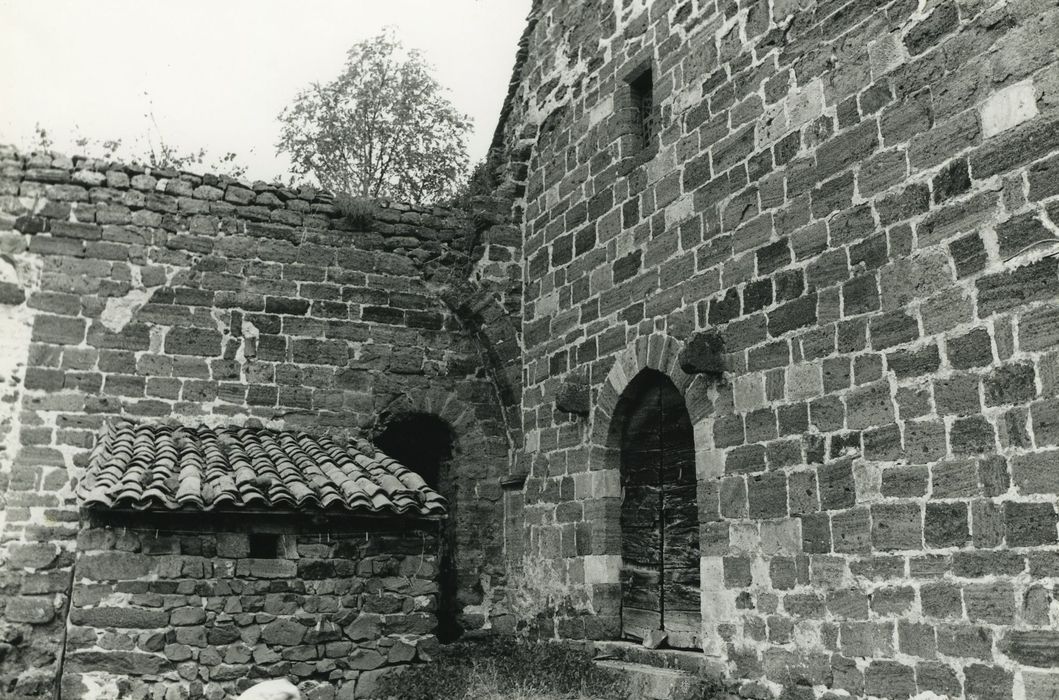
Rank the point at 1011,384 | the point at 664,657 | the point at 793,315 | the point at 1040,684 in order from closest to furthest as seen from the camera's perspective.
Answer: the point at 1040,684 → the point at 1011,384 → the point at 793,315 → the point at 664,657

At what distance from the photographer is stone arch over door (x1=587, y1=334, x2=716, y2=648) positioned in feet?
24.5

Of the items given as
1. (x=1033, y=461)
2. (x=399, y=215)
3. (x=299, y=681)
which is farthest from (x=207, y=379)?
(x=1033, y=461)

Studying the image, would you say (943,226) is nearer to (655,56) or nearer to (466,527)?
(655,56)

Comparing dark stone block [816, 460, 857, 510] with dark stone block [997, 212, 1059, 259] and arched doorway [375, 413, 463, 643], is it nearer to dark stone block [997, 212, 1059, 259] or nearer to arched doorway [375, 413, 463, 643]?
dark stone block [997, 212, 1059, 259]

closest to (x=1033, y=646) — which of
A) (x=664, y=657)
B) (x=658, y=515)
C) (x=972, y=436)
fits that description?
(x=972, y=436)

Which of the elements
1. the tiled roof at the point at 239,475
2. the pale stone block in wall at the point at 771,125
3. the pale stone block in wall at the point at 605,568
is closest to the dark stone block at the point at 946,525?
the pale stone block in wall at the point at 771,125

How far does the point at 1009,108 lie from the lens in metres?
5.22

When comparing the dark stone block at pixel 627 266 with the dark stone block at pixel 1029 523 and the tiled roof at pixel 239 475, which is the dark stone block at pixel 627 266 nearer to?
the tiled roof at pixel 239 475

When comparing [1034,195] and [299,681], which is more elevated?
[1034,195]

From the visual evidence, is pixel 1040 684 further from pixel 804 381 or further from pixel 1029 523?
pixel 804 381

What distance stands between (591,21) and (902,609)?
6.54 metres

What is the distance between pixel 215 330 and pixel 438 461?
276cm

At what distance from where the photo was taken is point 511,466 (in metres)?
9.98

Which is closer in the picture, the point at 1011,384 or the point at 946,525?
the point at 1011,384
